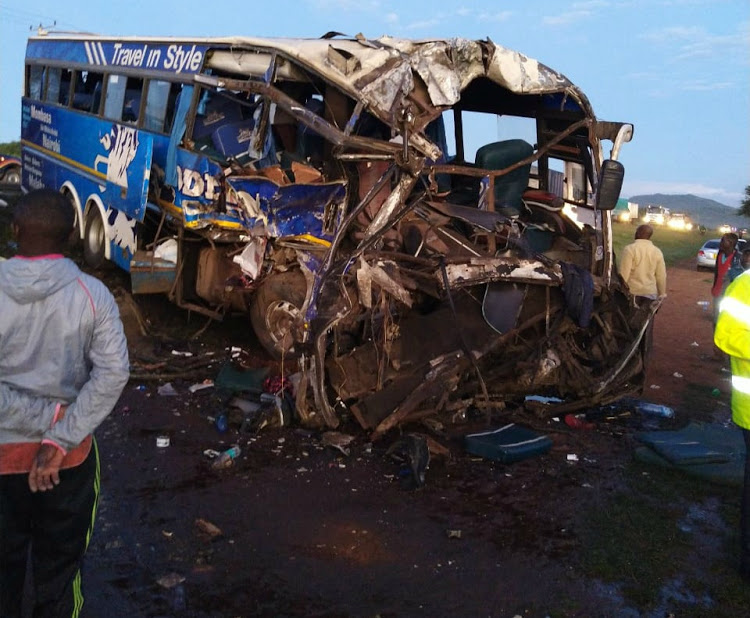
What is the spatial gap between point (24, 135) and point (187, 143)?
6414 millimetres

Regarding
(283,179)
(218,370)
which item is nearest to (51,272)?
(283,179)

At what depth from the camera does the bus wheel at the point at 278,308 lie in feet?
24.3

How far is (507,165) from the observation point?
7.89 metres

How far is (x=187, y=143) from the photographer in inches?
320

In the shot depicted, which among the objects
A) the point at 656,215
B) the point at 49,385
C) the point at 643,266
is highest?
the point at 656,215

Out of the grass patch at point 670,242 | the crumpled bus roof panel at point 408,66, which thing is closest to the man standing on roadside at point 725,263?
the crumpled bus roof panel at point 408,66

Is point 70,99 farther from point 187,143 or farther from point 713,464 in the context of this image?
point 713,464

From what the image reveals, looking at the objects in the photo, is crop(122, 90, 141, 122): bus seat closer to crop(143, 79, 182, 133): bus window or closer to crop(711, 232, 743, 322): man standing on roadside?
crop(143, 79, 182, 133): bus window

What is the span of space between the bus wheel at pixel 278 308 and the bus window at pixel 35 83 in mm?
6977

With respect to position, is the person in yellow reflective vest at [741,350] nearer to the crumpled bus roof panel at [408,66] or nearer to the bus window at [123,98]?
the crumpled bus roof panel at [408,66]

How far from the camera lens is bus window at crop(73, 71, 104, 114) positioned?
10438 mm

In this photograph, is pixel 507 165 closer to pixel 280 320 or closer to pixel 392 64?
pixel 392 64

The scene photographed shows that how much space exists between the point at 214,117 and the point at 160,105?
3.25 feet

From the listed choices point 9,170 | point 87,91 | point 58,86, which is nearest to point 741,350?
point 87,91
